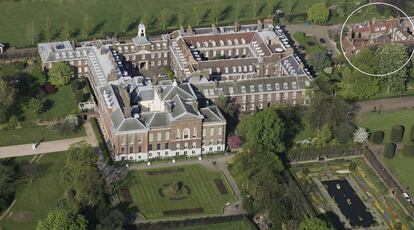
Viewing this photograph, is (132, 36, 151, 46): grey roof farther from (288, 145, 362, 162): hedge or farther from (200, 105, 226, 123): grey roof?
(288, 145, 362, 162): hedge

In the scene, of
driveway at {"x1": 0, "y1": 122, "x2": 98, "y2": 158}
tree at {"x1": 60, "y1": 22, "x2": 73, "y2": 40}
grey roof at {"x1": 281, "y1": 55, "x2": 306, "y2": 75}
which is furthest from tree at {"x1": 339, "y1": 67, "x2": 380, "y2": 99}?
tree at {"x1": 60, "y1": 22, "x2": 73, "y2": 40}

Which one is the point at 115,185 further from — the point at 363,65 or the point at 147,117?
the point at 363,65

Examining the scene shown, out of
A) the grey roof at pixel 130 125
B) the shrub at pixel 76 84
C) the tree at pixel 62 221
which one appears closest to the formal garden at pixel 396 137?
the grey roof at pixel 130 125

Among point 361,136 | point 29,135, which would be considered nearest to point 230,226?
point 361,136

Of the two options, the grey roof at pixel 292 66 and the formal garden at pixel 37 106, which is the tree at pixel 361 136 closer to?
the grey roof at pixel 292 66

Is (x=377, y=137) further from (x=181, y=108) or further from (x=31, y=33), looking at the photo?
(x=31, y=33)

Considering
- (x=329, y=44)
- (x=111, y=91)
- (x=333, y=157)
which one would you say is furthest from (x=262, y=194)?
(x=329, y=44)
